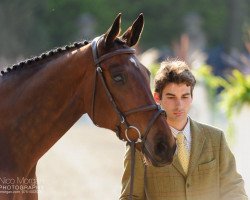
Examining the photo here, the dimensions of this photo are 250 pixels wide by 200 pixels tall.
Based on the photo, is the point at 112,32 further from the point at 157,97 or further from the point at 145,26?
the point at 145,26

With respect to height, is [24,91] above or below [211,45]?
below

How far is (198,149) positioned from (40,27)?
4164 cm

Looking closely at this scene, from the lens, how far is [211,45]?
2098 inches

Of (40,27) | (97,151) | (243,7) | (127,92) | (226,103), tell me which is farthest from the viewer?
(243,7)

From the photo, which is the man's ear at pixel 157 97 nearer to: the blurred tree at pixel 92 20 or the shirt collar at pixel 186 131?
the shirt collar at pixel 186 131

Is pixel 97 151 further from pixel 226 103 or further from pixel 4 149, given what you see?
pixel 4 149

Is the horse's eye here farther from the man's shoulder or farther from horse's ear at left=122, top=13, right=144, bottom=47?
the man's shoulder

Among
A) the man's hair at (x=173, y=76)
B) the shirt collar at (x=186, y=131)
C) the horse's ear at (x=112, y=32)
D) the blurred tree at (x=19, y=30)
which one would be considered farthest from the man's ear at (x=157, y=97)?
the blurred tree at (x=19, y=30)

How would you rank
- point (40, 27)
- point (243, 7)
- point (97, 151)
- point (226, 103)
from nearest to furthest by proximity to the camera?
point (226, 103), point (97, 151), point (40, 27), point (243, 7)

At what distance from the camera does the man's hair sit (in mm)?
5340

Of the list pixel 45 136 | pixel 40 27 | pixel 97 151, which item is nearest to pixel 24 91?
pixel 45 136

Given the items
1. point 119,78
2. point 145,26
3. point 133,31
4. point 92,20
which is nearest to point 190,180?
point 119,78

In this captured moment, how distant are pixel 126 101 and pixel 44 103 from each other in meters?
0.45

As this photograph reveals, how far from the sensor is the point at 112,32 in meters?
5.21
